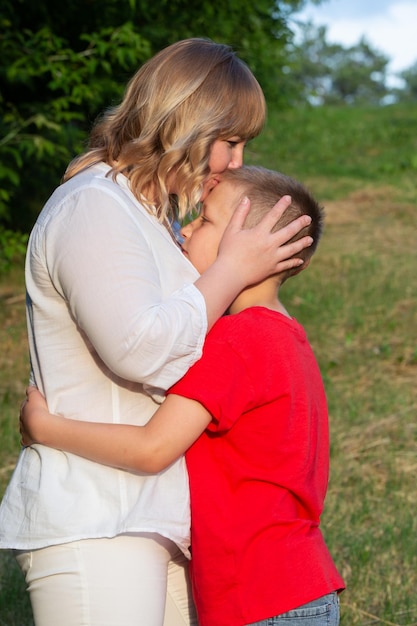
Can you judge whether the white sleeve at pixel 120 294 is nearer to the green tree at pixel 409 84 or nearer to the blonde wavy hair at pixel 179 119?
the blonde wavy hair at pixel 179 119

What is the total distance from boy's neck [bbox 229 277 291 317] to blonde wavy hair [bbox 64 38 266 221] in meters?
0.26

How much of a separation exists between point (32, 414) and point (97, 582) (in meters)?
0.41

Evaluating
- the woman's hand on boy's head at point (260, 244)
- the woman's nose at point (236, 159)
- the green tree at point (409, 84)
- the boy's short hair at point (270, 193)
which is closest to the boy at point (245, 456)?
the woman's hand on boy's head at point (260, 244)

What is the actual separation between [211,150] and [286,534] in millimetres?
935

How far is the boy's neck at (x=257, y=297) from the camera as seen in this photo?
235 centimetres

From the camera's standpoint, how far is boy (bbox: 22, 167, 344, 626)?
2.11 m

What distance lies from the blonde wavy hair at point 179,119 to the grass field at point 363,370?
2.23 meters

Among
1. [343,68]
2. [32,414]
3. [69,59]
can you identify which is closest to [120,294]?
[32,414]

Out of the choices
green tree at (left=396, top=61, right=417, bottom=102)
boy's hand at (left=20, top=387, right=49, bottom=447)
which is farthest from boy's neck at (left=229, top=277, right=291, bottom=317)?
green tree at (left=396, top=61, right=417, bottom=102)

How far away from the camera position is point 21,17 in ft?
27.3

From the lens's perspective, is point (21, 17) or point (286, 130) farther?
point (286, 130)

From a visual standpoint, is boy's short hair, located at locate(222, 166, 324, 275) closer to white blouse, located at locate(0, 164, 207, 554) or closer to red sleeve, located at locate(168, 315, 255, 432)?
white blouse, located at locate(0, 164, 207, 554)

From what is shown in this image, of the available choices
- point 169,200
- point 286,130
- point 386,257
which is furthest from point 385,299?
point 286,130

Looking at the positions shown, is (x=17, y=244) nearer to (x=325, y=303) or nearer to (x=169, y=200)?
(x=325, y=303)
